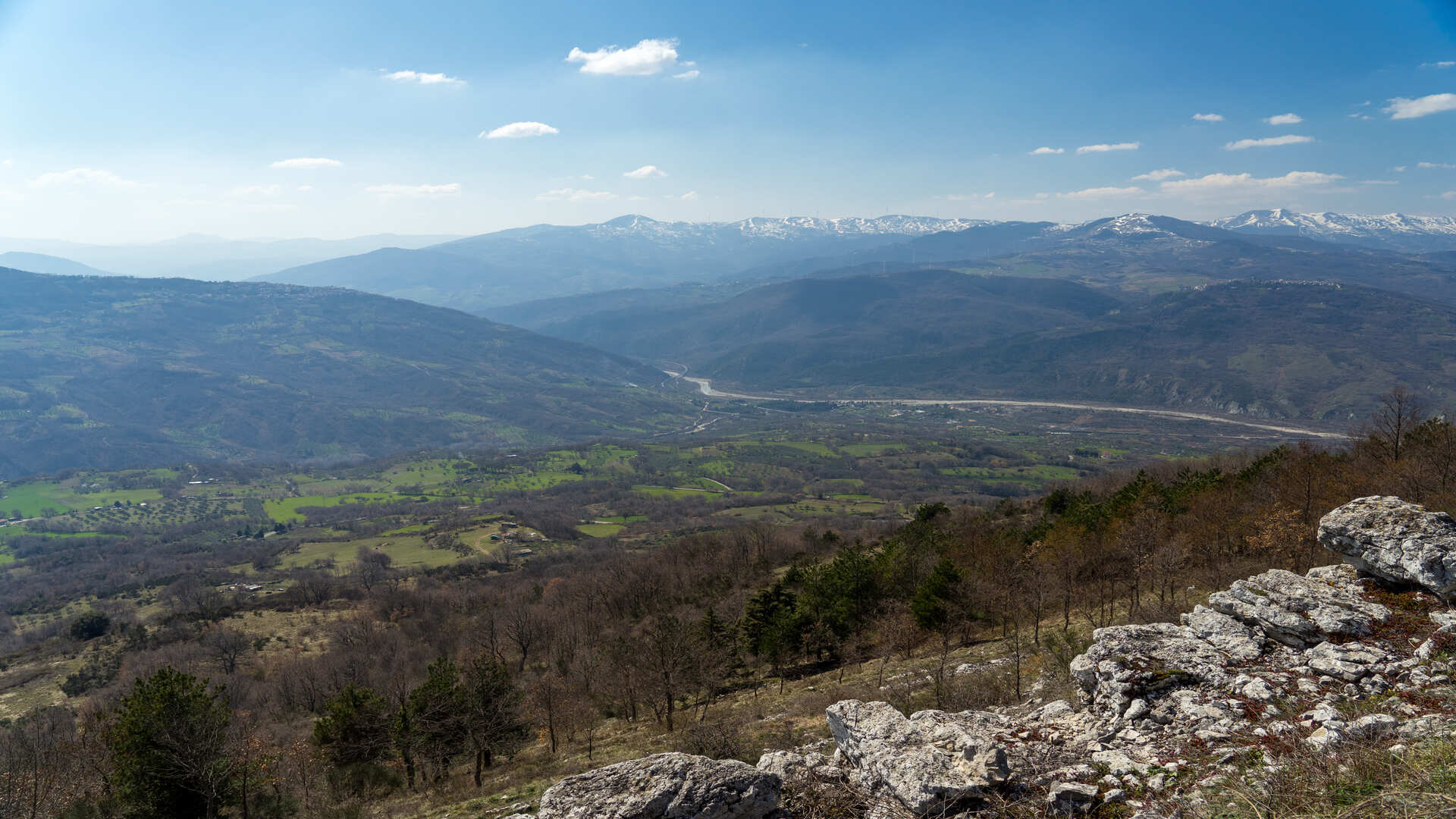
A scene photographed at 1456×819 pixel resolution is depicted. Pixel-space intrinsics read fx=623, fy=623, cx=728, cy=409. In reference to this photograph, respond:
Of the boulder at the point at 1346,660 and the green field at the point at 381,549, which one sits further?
the green field at the point at 381,549

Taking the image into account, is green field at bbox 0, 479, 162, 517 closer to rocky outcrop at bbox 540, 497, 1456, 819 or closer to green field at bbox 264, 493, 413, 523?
green field at bbox 264, 493, 413, 523

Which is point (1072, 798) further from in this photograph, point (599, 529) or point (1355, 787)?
point (599, 529)

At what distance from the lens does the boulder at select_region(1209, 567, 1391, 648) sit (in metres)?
14.7

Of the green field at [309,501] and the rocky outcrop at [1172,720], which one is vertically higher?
the rocky outcrop at [1172,720]

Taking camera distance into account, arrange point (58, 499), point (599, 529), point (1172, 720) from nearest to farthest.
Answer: point (1172, 720), point (599, 529), point (58, 499)

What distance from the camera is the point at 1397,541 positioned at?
53.1 feet

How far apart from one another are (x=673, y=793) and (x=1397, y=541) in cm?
1933

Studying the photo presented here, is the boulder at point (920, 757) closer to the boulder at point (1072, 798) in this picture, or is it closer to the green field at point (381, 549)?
the boulder at point (1072, 798)

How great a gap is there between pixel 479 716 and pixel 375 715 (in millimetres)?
8343

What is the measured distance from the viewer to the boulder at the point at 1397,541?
15.2 meters

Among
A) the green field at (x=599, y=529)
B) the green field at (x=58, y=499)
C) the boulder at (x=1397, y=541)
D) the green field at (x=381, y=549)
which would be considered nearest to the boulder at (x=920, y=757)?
the boulder at (x=1397, y=541)

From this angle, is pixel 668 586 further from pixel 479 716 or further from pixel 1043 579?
pixel 1043 579

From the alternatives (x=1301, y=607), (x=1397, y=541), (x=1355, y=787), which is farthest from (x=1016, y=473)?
(x=1355, y=787)

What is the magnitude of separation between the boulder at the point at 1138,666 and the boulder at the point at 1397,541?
5.69 m
